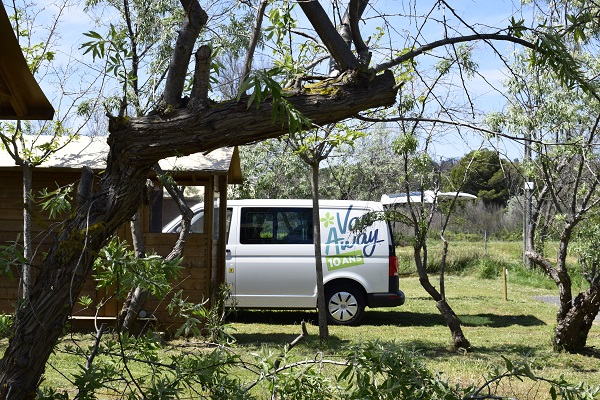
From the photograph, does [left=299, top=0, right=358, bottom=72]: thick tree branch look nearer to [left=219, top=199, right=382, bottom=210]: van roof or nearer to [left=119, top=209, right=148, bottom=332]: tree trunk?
[left=119, top=209, right=148, bottom=332]: tree trunk

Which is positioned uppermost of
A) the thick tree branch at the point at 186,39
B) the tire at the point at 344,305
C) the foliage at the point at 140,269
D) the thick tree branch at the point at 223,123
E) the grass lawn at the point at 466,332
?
the thick tree branch at the point at 186,39

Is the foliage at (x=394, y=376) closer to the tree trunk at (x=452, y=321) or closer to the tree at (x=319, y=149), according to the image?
the tree at (x=319, y=149)

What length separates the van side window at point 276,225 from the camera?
13.3 meters

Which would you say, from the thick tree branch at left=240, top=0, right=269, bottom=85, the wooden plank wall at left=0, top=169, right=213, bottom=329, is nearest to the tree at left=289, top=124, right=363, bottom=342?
the wooden plank wall at left=0, top=169, right=213, bottom=329

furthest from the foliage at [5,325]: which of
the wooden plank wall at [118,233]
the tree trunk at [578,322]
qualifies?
the tree trunk at [578,322]

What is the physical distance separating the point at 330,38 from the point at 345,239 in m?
9.92

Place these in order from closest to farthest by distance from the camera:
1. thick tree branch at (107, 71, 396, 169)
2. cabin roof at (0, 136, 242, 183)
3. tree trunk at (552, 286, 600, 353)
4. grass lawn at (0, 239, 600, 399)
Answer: thick tree branch at (107, 71, 396, 169) < grass lawn at (0, 239, 600, 399) < tree trunk at (552, 286, 600, 353) < cabin roof at (0, 136, 242, 183)

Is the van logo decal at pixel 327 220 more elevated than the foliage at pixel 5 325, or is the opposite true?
the van logo decal at pixel 327 220

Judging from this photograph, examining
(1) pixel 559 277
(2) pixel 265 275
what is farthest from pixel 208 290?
(1) pixel 559 277

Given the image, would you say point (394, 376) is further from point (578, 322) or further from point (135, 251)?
point (135, 251)

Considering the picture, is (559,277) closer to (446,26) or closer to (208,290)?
(208,290)

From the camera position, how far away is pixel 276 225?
527 inches

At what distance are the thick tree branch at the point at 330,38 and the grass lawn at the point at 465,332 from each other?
9.41 feet

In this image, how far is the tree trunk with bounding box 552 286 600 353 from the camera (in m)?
9.37
